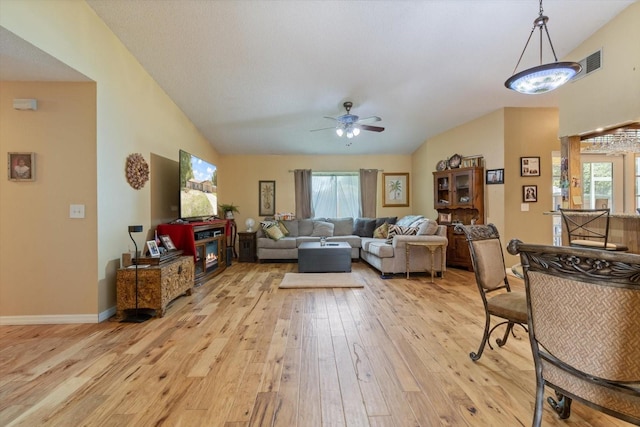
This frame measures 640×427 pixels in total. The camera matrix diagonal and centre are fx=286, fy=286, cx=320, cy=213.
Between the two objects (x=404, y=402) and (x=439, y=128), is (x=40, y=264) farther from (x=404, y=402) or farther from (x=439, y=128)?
(x=439, y=128)

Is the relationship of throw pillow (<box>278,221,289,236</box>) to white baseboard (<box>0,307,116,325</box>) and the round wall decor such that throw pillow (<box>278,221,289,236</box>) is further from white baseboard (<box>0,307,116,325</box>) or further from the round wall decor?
white baseboard (<box>0,307,116,325</box>)

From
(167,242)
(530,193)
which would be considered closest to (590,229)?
(530,193)

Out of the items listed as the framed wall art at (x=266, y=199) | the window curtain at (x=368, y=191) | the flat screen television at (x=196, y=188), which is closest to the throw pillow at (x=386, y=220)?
the window curtain at (x=368, y=191)

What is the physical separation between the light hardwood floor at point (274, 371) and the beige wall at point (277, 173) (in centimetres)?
403

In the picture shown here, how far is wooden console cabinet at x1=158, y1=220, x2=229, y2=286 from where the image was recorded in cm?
400

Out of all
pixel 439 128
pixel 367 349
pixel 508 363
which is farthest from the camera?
pixel 439 128

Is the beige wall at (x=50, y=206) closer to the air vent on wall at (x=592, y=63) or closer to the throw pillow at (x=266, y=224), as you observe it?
the throw pillow at (x=266, y=224)

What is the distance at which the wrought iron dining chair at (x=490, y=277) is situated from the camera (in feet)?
6.64

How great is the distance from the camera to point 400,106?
4.95 m

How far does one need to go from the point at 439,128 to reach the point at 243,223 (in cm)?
492

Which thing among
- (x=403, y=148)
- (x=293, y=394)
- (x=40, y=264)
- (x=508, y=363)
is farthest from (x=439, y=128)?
(x=40, y=264)

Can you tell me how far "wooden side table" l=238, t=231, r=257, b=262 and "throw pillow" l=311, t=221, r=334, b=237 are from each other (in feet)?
4.62

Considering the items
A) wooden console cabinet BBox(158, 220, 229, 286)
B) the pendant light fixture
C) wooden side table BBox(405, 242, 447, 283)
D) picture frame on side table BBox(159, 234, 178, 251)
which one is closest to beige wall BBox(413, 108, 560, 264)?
wooden side table BBox(405, 242, 447, 283)

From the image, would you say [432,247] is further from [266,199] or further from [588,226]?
[266,199]
